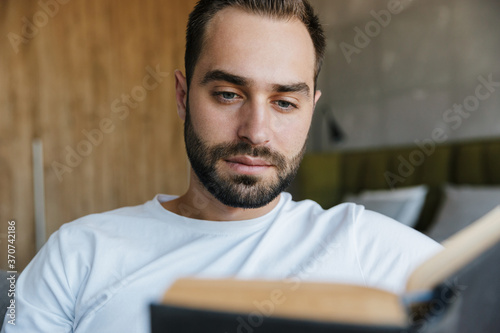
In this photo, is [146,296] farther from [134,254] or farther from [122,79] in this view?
[122,79]

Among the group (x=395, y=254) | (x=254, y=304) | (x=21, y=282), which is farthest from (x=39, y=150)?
(x=254, y=304)

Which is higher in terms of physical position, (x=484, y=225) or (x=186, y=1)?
(x=186, y=1)

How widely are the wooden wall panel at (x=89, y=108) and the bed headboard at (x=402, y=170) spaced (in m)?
1.15

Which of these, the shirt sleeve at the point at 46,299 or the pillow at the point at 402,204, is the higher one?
the shirt sleeve at the point at 46,299

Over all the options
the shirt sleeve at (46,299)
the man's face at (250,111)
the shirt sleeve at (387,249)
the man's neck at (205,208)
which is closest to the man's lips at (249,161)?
the man's face at (250,111)

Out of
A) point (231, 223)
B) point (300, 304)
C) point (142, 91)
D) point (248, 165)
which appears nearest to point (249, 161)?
point (248, 165)

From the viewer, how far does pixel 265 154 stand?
99 cm

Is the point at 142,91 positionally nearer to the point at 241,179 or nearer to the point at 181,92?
the point at 181,92

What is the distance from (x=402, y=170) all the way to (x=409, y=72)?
0.69m

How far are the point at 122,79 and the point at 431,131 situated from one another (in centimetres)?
222

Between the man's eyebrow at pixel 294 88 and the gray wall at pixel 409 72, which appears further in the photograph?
the gray wall at pixel 409 72

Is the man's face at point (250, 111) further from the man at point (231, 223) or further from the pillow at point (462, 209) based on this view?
the pillow at point (462, 209)

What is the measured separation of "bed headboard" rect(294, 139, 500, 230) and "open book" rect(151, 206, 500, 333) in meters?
2.47

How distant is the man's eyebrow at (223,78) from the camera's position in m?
0.99
